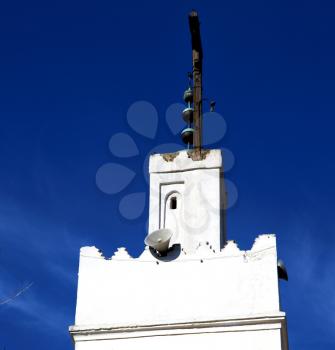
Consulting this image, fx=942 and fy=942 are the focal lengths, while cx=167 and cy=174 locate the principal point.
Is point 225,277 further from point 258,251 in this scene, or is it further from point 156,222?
point 156,222

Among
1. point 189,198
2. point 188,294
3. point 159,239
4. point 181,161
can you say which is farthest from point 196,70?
point 188,294

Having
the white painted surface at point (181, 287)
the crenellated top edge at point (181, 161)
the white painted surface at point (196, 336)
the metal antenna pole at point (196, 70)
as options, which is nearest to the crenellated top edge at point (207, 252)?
the white painted surface at point (181, 287)

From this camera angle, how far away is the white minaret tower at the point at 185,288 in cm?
1986

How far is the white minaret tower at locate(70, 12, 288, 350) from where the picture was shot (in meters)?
19.9

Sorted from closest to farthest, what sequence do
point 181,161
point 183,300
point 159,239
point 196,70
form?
point 183,300 → point 159,239 → point 181,161 → point 196,70

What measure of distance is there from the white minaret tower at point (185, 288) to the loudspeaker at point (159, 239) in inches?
0.9

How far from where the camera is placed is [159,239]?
20.9 meters

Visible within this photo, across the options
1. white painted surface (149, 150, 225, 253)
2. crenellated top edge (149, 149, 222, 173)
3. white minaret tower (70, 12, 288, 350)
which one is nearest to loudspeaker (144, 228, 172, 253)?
white minaret tower (70, 12, 288, 350)

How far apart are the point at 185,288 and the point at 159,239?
4.09ft

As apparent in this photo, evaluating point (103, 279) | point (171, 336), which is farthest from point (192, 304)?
point (103, 279)

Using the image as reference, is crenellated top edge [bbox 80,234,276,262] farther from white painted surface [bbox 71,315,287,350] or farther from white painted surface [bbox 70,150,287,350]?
white painted surface [bbox 71,315,287,350]

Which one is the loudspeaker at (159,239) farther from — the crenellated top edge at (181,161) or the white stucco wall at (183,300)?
the crenellated top edge at (181,161)

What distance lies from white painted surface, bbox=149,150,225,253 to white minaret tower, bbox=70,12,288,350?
0.09 feet

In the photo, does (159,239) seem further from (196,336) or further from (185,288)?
(196,336)
